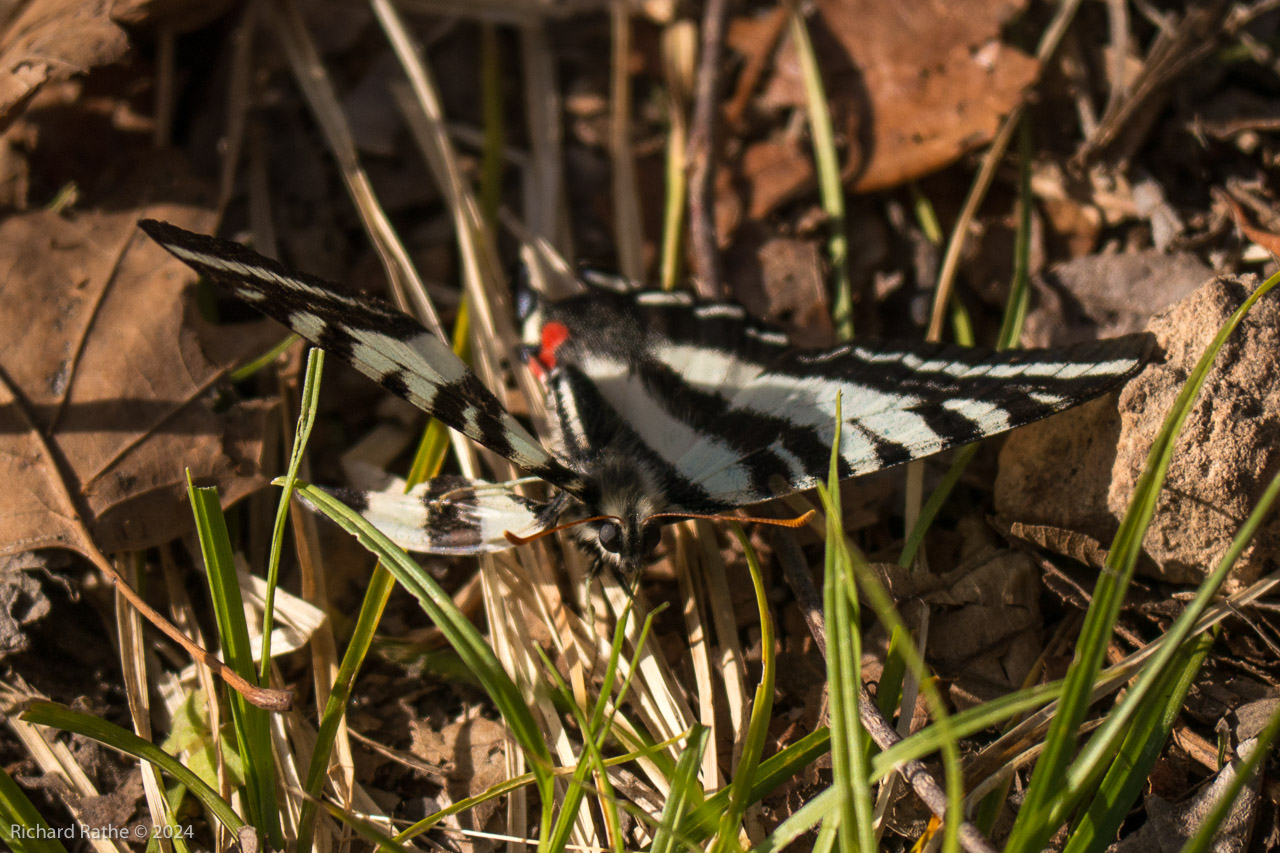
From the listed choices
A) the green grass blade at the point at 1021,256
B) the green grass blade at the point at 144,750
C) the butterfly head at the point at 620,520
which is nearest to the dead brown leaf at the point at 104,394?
Result: the green grass blade at the point at 144,750

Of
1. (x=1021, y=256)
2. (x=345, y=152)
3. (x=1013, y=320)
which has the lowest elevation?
(x=1013, y=320)

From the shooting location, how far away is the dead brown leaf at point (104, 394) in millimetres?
2070

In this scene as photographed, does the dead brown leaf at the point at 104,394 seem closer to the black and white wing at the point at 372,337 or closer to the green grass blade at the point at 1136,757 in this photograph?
the black and white wing at the point at 372,337

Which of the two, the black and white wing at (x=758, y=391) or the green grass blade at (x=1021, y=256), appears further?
the green grass blade at (x=1021, y=256)

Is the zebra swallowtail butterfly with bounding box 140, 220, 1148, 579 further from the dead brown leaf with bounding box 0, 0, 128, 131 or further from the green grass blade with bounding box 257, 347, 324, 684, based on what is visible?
the dead brown leaf with bounding box 0, 0, 128, 131

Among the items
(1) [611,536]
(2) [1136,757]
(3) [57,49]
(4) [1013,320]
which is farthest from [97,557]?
(4) [1013,320]

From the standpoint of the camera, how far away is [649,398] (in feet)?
8.21

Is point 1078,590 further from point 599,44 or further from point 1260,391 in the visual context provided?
point 599,44

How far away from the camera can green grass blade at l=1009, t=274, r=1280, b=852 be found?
58.4 inches

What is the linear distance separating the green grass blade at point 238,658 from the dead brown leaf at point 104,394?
1.36 ft

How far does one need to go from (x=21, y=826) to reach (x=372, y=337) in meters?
1.21

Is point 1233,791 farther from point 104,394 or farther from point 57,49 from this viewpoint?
point 57,49

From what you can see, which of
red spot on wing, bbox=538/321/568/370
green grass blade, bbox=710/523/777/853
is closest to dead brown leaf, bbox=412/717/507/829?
green grass blade, bbox=710/523/777/853

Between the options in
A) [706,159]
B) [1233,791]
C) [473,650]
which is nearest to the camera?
[1233,791]
